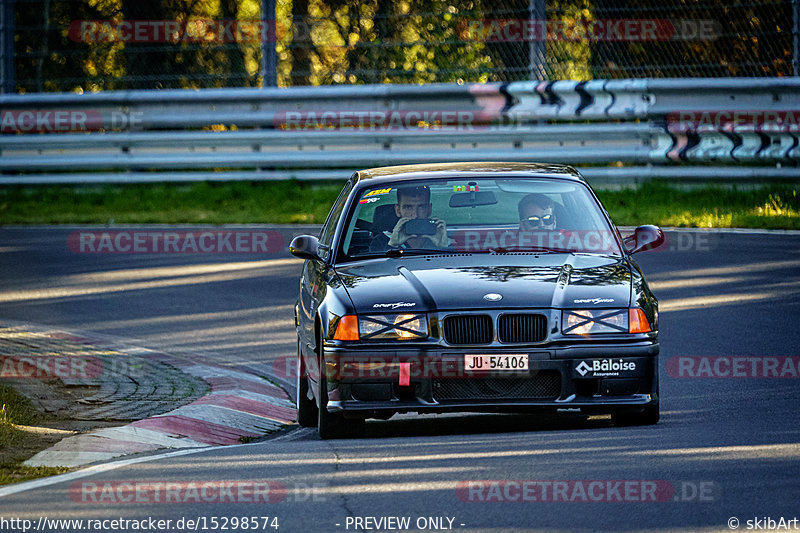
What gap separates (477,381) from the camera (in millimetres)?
7500

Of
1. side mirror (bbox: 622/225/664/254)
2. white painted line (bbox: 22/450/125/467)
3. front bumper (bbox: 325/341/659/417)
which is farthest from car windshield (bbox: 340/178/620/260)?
white painted line (bbox: 22/450/125/467)

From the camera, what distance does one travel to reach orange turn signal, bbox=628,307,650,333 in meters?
7.62

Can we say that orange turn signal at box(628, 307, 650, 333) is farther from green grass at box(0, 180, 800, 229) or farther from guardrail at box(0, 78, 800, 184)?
guardrail at box(0, 78, 800, 184)

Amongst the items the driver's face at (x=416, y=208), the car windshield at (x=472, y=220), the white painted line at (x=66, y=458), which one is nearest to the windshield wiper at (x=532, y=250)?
the car windshield at (x=472, y=220)

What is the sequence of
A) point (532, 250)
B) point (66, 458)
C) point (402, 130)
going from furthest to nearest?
point (402, 130), point (532, 250), point (66, 458)

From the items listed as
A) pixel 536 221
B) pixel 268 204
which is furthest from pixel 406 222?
pixel 268 204

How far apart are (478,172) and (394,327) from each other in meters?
1.80

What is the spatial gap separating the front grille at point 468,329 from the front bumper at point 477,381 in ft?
0.22

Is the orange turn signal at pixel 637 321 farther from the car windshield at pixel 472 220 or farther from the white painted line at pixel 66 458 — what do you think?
the white painted line at pixel 66 458

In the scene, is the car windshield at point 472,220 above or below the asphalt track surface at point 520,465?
above

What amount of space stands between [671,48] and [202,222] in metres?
6.30

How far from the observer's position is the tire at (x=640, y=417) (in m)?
7.77

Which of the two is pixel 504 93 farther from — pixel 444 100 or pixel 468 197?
pixel 468 197

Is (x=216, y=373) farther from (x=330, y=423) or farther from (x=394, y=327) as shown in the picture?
(x=394, y=327)
